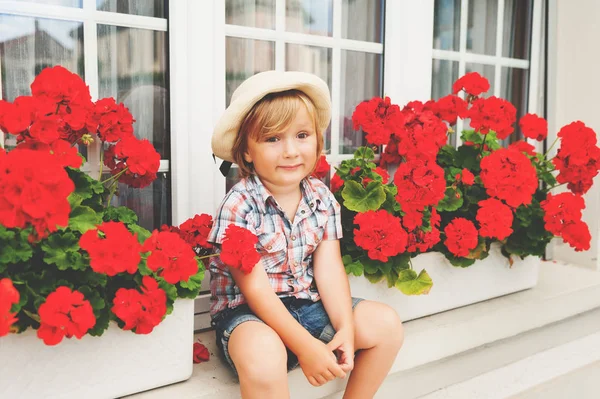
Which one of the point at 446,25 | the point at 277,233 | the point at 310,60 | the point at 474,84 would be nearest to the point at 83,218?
the point at 277,233

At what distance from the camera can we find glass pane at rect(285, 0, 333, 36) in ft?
6.08

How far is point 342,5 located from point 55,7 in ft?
3.17

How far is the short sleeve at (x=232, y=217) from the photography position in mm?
1348

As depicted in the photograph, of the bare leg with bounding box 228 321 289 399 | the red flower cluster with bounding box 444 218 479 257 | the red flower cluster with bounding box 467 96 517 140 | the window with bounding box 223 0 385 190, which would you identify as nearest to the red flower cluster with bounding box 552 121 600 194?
the red flower cluster with bounding box 467 96 517 140

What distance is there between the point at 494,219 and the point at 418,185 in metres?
0.32

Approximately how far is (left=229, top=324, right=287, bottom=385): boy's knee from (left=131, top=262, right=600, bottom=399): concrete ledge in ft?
0.49

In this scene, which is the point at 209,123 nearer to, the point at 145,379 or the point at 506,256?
the point at 145,379

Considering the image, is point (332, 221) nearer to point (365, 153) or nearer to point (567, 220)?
point (365, 153)

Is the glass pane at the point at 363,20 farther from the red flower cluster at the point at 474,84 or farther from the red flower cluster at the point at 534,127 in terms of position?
the red flower cluster at the point at 534,127

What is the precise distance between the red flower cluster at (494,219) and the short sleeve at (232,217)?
731 mm

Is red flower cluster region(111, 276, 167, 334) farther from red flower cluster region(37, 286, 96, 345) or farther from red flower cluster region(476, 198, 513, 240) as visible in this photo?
red flower cluster region(476, 198, 513, 240)

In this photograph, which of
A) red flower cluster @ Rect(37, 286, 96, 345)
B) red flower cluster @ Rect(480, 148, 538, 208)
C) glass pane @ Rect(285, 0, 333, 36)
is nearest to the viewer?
red flower cluster @ Rect(37, 286, 96, 345)

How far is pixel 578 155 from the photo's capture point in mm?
1818

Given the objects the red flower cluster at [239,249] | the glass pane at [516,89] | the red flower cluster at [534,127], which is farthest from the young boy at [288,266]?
the glass pane at [516,89]
